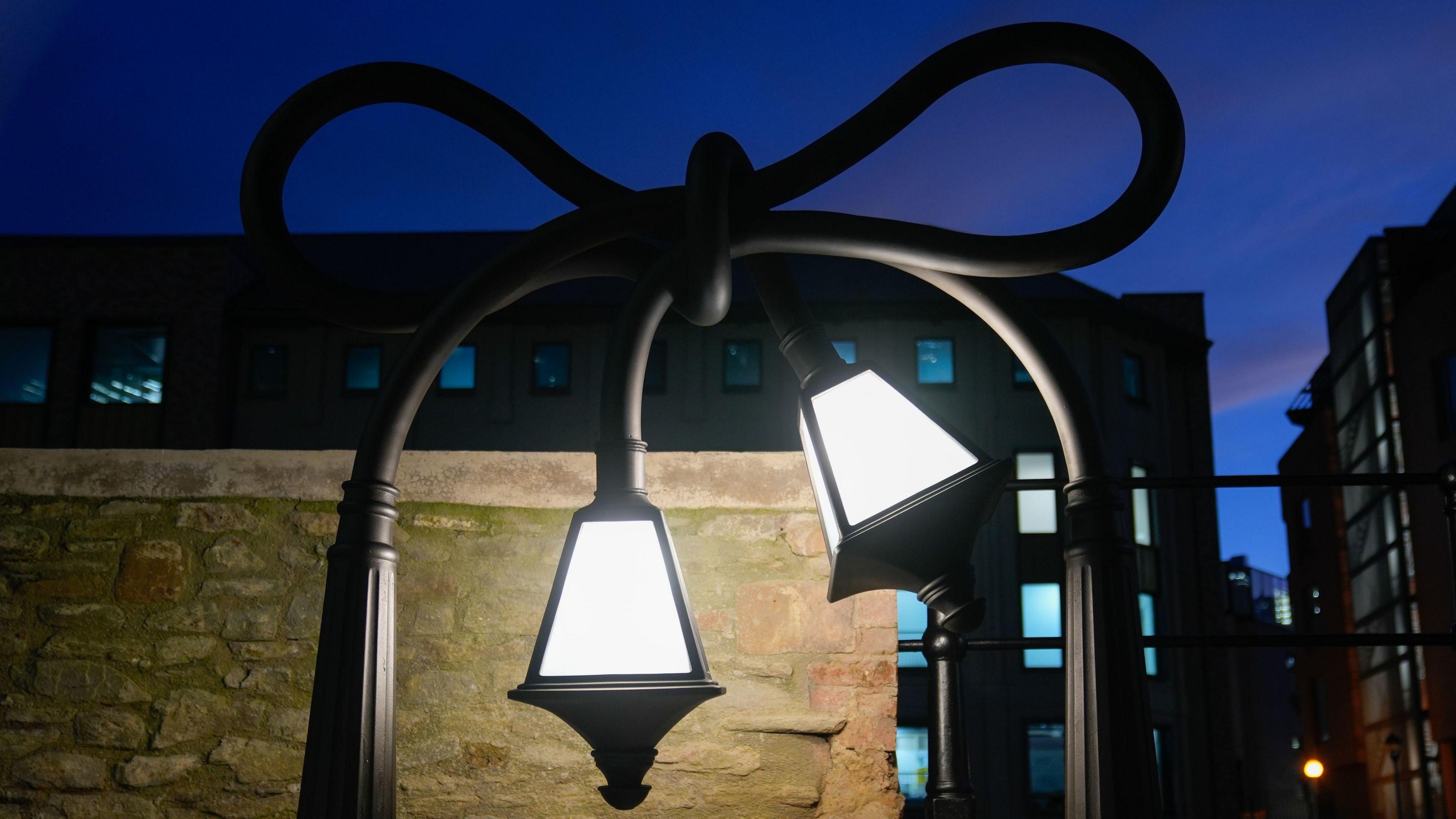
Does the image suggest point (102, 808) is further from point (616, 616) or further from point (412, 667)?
point (616, 616)

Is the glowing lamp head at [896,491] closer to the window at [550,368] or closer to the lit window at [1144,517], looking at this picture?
the window at [550,368]

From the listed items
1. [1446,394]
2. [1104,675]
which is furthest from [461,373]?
[1104,675]

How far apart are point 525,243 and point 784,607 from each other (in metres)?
1.68

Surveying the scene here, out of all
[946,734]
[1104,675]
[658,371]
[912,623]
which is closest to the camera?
[1104,675]

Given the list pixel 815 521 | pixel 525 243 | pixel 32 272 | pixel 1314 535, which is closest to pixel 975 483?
pixel 525 243

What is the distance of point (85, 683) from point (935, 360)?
18854mm

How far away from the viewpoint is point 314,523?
3.13 meters

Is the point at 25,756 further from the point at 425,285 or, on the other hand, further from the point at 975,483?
the point at 425,285

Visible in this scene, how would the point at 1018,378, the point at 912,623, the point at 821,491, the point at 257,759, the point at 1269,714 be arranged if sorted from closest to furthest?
the point at 821,491, the point at 257,759, the point at 912,623, the point at 1018,378, the point at 1269,714

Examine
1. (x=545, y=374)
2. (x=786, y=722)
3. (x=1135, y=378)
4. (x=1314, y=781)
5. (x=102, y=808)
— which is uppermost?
(x=1135, y=378)

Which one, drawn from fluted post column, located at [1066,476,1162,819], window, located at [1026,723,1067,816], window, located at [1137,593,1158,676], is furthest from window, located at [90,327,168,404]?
fluted post column, located at [1066,476,1162,819]

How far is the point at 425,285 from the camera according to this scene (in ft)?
71.2

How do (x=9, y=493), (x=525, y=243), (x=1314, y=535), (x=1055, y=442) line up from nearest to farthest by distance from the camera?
(x=525, y=243)
(x=9, y=493)
(x=1055, y=442)
(x=1314, y=535)

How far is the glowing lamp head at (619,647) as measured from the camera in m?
1.53
